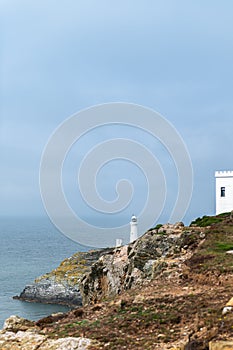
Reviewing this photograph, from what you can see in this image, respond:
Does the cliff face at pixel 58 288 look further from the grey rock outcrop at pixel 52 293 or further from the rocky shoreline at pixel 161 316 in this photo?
the rocky shoreline at pixel 161 316

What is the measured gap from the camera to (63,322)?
14.6 metres

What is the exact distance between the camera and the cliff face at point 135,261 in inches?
1016

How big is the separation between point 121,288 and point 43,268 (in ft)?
264

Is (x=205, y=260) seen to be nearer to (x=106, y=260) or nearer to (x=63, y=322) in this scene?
(x=63, y=322)

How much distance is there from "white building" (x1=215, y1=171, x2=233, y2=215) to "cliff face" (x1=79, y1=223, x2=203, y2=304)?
2245cm

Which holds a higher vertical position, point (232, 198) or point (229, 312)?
point (232, 198)

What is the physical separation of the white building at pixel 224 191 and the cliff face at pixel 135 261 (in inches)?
884

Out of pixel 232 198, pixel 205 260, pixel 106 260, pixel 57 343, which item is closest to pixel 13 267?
pixel 232 198

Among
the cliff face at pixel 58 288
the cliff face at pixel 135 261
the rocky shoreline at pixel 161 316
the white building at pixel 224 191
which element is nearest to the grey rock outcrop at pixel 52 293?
the cliff face at pixel 58 288

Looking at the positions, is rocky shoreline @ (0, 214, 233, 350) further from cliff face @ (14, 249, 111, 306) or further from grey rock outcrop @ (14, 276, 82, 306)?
cliff face @ (14, 249, 111, 306)

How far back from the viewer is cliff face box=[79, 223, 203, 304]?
2582 cm

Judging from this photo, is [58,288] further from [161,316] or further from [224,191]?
[161,316]

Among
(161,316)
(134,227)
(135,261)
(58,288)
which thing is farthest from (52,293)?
(161,316)

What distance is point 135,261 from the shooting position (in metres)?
27.6
